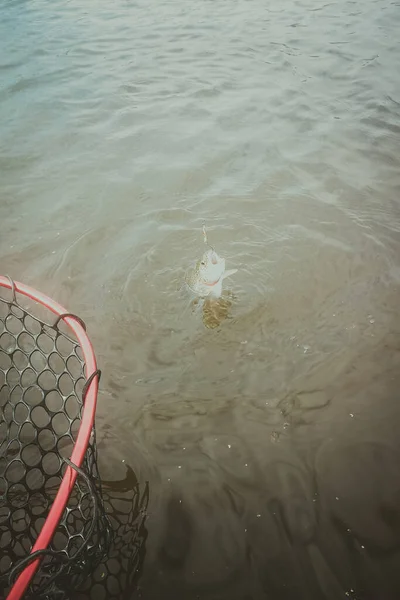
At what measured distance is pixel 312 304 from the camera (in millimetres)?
4121

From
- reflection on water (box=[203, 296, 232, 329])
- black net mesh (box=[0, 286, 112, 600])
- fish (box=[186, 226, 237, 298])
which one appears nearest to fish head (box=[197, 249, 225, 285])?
fish (box=[186, 226, 237, 298])

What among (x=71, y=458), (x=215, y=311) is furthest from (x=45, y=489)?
(x=215, y=311)

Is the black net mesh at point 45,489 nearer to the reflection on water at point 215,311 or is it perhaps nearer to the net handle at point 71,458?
the net handle at point 71,458

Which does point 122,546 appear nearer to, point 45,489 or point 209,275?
point 45,489

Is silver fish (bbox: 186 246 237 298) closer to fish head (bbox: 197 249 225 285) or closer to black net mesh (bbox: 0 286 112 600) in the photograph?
fish head (bbox: 197 249 225 285)

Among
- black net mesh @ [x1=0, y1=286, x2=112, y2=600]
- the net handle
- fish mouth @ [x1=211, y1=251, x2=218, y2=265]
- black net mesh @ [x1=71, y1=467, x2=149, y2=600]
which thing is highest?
the net handle

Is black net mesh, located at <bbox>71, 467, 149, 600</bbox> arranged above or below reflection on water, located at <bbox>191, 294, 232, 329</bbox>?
below

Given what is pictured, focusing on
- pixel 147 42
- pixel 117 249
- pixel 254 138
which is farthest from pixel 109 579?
pixel 147 42

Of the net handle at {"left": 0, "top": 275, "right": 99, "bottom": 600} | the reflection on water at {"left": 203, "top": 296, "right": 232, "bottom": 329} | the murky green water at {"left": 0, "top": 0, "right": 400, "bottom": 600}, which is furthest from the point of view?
the reflection on water at {"left": 203, "top": 296, "right": 232, "bottom": 329}

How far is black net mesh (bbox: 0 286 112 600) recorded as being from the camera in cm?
218

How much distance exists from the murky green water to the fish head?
1.71 ft

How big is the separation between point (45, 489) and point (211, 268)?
2.36 metres

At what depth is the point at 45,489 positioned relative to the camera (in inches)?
113

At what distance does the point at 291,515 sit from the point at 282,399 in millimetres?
952
